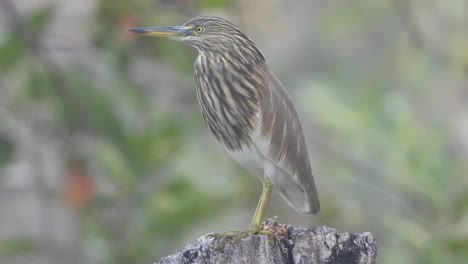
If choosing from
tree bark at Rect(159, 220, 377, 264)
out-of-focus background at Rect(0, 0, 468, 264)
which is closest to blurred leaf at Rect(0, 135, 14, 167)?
out-of-focus background at Rect(0, 0, 468, 264)

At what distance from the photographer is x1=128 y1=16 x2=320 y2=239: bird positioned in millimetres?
5559

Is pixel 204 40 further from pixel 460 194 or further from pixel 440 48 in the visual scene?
pixel 440 48

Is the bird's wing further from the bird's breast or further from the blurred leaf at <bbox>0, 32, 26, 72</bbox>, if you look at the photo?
the blurred leaf at <bbox>0, 32, 26, 72</bbox>

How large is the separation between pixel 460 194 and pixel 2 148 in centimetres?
300

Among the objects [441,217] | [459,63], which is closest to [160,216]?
[441,217]

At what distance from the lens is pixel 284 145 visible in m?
5.64

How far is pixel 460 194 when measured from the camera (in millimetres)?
8320

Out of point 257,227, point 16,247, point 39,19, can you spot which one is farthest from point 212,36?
point 16,247

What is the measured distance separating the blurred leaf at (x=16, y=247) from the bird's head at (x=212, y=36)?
111 inches

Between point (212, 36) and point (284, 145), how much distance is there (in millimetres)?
602

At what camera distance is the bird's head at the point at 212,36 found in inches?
224

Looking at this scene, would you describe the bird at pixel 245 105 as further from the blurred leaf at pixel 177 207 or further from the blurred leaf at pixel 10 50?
the blurred leaf at pixel 10 50

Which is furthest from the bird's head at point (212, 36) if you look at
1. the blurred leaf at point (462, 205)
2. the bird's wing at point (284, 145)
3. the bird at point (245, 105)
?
the blurred leaf at point (462, 205)

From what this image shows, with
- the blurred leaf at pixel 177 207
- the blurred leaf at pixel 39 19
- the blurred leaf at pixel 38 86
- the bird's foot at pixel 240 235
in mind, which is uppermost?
the blurred leaf at pixel 39 19
